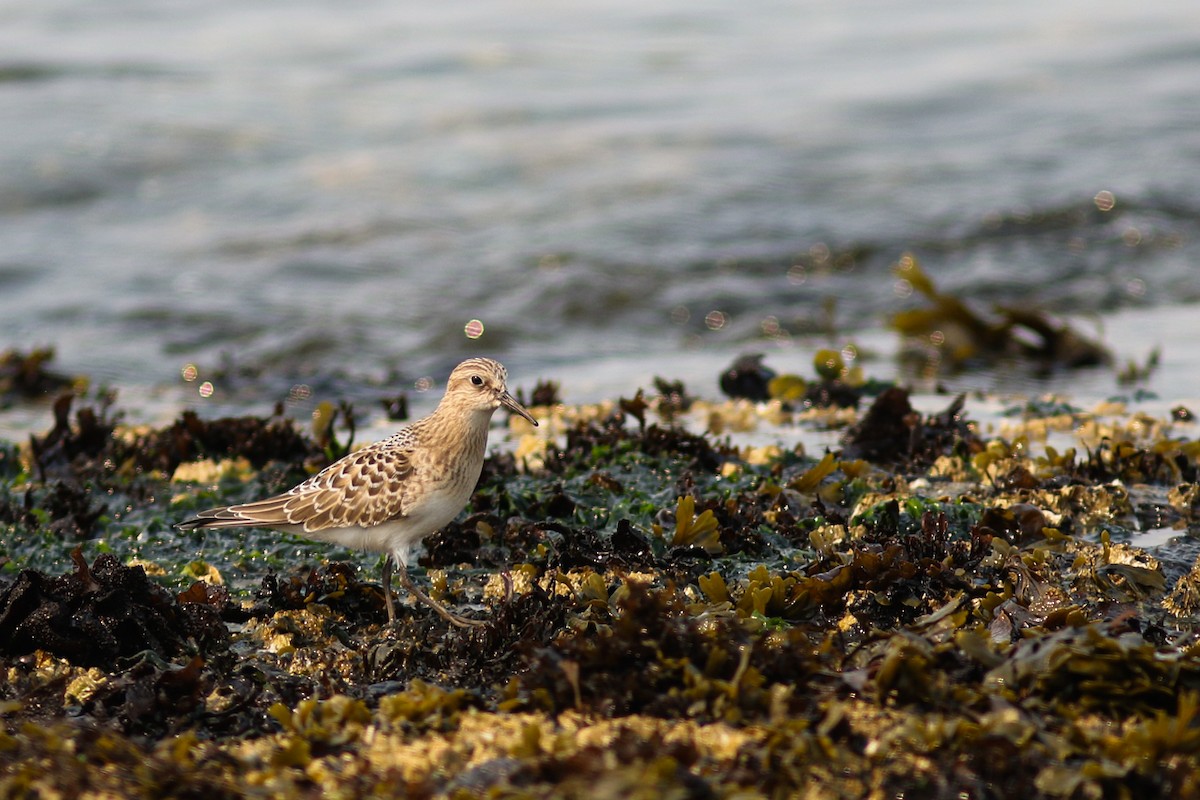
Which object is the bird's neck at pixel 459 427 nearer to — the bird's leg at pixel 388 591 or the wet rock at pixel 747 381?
the bird's leg at pixel 388 591

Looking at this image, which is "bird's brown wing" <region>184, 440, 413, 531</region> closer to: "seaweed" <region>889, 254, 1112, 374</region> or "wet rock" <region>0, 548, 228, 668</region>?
"wet rock" <region>0, 548, 228, 668</region>

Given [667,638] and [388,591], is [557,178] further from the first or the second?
[667,638]

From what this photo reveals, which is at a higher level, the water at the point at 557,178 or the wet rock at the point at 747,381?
the water at the point at 557,178

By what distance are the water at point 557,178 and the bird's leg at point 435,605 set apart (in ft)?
13.2

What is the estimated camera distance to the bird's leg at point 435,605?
4004 millimetres

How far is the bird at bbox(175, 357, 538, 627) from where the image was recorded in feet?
13.9

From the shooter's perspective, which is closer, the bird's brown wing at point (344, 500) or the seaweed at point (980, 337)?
the bird's brown wing at point (344, 500)

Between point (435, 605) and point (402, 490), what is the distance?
1.35 feet

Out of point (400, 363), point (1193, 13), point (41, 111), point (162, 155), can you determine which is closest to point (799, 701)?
point (400, 363)

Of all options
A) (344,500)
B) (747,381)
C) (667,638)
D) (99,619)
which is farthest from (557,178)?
(667,638)

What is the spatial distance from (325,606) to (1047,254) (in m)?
8.49

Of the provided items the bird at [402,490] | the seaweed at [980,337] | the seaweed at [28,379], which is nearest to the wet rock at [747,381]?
the seaweed at [980,337]

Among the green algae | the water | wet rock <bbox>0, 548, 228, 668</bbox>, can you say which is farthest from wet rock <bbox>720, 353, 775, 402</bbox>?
wet rock <bbox>0, 548, 228, 668</bbox>

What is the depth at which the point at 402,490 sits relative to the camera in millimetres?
4238
